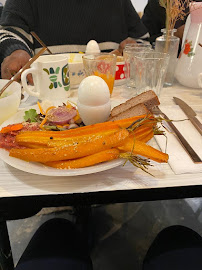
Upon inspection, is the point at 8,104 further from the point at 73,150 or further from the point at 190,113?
the point at 190,113

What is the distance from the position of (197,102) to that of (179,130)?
0.91ft

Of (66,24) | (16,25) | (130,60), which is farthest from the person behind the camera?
(66,24)

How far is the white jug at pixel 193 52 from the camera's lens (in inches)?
36.8

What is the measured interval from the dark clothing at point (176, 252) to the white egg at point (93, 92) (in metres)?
0.45

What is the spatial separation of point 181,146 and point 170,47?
0.62 metres

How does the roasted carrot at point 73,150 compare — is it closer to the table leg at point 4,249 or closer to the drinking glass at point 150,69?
the table leg at point 4,249

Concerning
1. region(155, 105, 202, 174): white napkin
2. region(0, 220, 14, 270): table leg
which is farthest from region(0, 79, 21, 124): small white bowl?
region(155, 105, 202, 174): white napkin

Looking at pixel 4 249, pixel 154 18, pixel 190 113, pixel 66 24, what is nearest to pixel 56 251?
pixel 4 249

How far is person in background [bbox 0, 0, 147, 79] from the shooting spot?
1.48 m

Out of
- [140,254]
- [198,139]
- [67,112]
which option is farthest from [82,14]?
[140,254]

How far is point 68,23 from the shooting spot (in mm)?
1640

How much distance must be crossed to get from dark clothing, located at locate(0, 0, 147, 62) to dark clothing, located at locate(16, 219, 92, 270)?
108 cm

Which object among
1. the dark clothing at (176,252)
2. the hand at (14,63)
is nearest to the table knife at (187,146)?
the dark clothing at (176,252)

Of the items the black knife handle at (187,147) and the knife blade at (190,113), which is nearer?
the black knife handle at (187,147)
